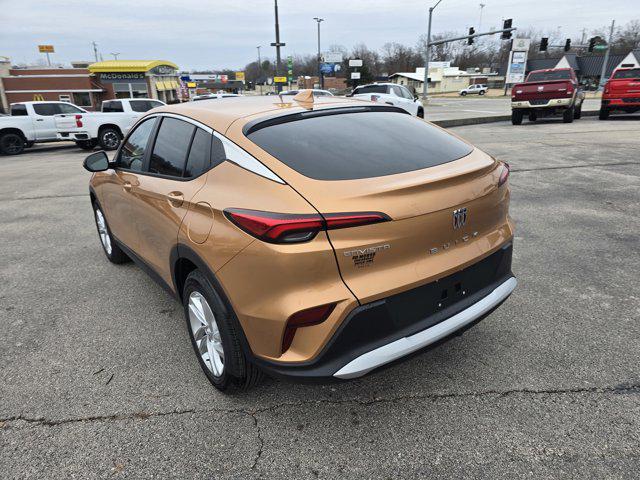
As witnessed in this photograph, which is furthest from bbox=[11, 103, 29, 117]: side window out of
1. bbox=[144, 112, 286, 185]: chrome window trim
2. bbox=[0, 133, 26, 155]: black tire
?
bbox=[144, 112, 286, 185]: chrome window trim

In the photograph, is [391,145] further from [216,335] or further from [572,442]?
[572,442]

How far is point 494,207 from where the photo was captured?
2682mm

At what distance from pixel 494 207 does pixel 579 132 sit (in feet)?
48.0

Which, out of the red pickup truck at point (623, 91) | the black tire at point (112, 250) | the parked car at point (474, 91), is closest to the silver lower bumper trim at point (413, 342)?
the black tire at point (112, 250)

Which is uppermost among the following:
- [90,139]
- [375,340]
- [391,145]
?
[391,145]

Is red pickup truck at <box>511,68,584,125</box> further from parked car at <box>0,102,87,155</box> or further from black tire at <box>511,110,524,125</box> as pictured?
parked car at <box>0,102,87,155</box>

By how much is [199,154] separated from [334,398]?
1.67 metres

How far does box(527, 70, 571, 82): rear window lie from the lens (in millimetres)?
16891

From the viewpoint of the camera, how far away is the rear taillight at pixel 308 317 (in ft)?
6.77

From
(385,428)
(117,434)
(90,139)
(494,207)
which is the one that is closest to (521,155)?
(494,207)

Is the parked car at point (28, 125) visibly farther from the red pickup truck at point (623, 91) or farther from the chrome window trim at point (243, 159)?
the red pickup truck at point (623, 91)

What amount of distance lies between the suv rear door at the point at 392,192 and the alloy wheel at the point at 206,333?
95cm

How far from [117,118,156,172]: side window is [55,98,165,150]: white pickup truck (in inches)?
487

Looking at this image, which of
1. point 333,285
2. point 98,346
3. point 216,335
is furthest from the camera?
point 98,346
